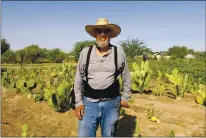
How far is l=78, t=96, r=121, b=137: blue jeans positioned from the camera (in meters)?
3.06

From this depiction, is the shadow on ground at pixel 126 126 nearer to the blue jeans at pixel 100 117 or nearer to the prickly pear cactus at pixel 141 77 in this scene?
the blue jeans at pixel 100 117

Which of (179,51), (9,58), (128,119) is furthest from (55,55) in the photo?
(128,119)

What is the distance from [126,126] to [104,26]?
238 centimetres

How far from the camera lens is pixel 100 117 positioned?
312cm

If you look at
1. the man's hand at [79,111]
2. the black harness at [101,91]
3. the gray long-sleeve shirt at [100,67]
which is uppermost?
the gray long-sleeve shirt at [100,67]

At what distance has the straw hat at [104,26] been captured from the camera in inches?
123

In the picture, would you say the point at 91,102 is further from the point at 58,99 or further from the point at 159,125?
the point at 58,99

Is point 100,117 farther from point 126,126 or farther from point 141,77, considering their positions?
point 141,77

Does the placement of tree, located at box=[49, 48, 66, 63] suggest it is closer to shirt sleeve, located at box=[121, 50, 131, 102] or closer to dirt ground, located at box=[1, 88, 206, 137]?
dirt ground, located at box=[1, 88, 206, 137]

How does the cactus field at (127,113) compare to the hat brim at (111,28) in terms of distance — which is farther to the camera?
the cactus field at (127,113)

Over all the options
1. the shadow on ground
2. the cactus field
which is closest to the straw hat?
the cactus field

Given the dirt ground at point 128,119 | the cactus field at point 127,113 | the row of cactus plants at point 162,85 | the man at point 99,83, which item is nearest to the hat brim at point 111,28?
the man at point 99,83

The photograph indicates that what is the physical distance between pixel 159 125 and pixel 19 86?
428cm

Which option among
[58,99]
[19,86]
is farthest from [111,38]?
[19,86]
